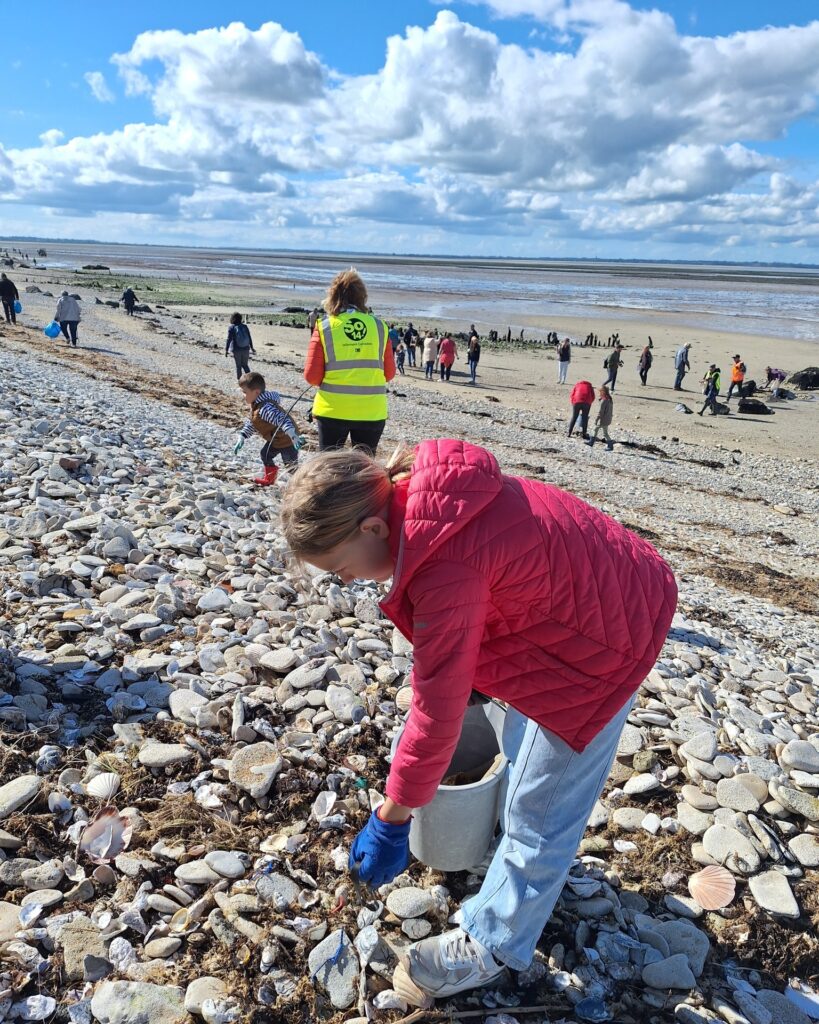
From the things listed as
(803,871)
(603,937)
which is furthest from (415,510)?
(803,871)

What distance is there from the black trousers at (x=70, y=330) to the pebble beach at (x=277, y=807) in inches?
719

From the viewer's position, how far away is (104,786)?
3.14m

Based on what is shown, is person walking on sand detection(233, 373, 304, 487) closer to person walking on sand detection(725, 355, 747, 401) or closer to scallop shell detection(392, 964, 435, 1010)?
scallop shell detection(392, 964, 435, 1010)

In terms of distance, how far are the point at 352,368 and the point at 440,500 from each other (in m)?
3.74

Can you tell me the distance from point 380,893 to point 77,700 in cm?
188

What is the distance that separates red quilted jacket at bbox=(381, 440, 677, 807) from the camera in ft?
6.27

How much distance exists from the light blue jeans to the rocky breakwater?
355 mm

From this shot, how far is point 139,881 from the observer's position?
2773mm

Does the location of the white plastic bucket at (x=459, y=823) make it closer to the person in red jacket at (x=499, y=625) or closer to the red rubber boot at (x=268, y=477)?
the person in red jacket at (x=499, y=625)

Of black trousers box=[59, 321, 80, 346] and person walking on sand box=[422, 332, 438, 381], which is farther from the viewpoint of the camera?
person walking on sand box=[422, 332, 438, 381]

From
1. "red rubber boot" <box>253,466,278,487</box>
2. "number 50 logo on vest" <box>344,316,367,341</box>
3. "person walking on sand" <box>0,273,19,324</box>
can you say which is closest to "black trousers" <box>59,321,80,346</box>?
"person walking on sand" <box>0,273,19,324</box>

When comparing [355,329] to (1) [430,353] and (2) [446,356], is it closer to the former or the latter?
(2) [446,356]

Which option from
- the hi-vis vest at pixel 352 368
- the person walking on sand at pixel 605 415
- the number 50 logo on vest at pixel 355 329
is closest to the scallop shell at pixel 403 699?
the hi-vis vest at pixel 352 368

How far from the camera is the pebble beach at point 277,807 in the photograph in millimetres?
2529
